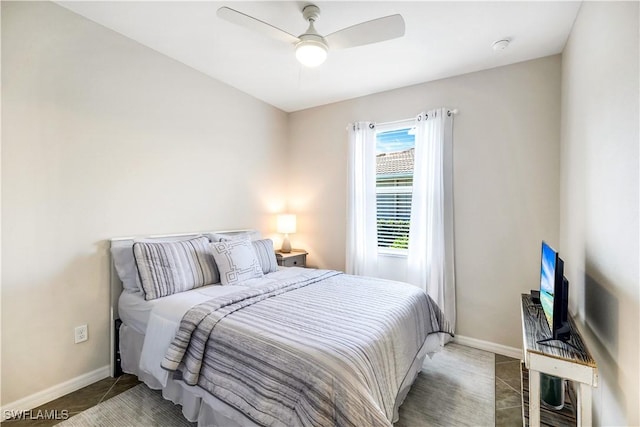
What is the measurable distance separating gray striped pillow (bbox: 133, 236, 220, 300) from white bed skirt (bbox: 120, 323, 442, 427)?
0.39m

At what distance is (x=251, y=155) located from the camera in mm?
3586

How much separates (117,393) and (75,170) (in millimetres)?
1660

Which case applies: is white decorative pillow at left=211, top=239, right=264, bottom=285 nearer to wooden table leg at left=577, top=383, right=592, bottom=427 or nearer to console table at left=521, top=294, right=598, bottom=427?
console table at left=521, top=294, right=598, bottom=427

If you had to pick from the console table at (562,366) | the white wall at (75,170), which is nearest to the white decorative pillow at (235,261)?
the white wall at (75,170)

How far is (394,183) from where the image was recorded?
3.37 m

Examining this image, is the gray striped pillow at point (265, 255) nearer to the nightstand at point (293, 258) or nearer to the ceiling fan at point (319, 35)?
the nightstand at point (293, 258)

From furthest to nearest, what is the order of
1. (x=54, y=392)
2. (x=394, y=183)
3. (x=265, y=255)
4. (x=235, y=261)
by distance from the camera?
1. (x=394, y=183)
2. (x=265, y=255)
3. (x=235, y=261)
4. (x=54, y=392)

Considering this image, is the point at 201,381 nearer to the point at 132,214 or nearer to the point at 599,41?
the point at 132,214

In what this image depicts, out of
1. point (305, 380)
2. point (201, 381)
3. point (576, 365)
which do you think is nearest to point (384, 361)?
point (305, 380)

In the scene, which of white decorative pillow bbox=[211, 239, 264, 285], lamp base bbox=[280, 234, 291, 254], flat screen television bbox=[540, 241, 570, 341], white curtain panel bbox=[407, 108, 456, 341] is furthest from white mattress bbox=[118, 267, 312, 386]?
flat screen television bbox=[540, 241, 570, 341]

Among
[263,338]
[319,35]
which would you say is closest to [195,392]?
[263,338]

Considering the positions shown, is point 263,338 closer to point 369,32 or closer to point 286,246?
point 369,32

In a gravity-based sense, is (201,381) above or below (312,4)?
below

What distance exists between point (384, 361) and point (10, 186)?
8.30 feet
